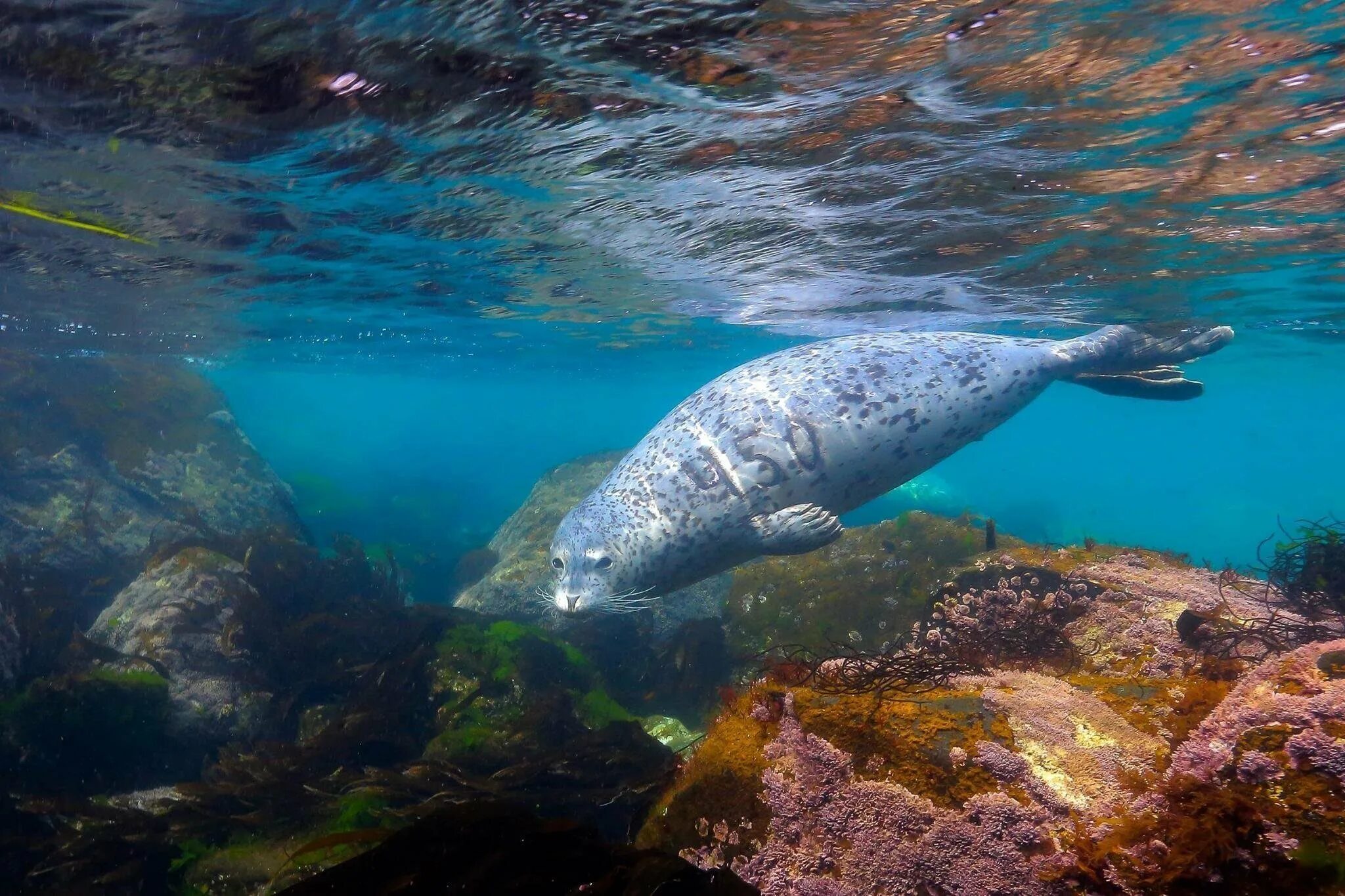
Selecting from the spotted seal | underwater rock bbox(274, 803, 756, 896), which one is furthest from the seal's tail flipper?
underwater rock bbox(274, 803, 756, 896)

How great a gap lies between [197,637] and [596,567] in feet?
16.4

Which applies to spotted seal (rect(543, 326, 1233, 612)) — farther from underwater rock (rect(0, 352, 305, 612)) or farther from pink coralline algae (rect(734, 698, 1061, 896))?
underwater rock (rect(0, 352, 305, 612))

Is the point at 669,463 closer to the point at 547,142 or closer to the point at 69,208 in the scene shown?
the point at 547,142

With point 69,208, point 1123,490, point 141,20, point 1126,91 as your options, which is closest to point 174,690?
point 141,20

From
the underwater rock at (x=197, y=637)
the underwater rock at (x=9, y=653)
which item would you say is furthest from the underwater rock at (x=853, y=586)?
Result: the underwater rock at (x=9, y=653)

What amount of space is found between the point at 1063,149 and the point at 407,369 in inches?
1351

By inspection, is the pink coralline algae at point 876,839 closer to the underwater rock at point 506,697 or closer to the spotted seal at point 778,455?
the underwater rock at point 506,697

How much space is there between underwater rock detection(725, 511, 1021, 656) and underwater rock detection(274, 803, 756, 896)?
3.79 metres

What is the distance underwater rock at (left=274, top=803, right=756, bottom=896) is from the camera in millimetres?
2664

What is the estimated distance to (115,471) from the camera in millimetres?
14281

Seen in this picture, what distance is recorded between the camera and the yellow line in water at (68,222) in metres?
8.65

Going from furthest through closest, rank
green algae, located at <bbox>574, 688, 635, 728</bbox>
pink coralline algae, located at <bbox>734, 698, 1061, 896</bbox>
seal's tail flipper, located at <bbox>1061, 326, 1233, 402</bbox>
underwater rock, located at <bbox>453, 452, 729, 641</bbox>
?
1. underwater rock, located at <bbox>453, 452, 729, 641</bbox>
2. seal's tail flipper, located at <bbox>1061, 326, 1233, 402</bbox>
3. green algae, located at <bbox>574, 688, 635, 728</bbox>
4. pink coralline algae, located at <bbox>734, 698, 1061, 896</bbox>

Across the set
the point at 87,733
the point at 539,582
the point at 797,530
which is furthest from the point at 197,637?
the point at 797,530

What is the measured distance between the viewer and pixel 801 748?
291cm
